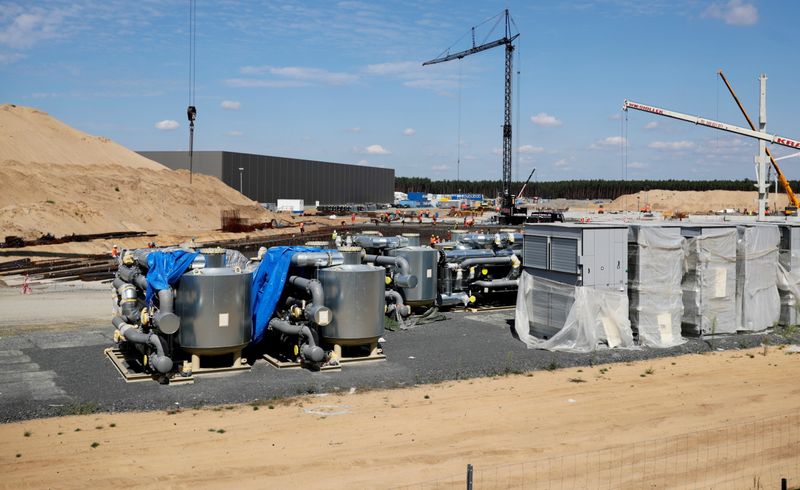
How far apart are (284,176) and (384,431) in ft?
290

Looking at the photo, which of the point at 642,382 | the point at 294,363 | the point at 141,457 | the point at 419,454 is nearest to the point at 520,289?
the point at 642,382

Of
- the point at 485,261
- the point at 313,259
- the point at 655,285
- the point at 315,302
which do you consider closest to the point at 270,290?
the point at 313,259

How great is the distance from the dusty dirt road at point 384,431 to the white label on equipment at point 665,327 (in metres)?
2.71

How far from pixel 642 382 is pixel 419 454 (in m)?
6.39

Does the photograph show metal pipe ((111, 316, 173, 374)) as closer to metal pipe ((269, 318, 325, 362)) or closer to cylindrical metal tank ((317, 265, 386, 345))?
metal pipe ((269, 318, 325, 362))

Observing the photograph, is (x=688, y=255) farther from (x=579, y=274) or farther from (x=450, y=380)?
(x=450, y=380)

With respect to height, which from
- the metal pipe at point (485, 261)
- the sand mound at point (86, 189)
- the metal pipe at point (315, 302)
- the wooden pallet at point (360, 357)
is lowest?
the wooden pallet at point (360, 357)

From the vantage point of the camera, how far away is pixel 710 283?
19281 mm

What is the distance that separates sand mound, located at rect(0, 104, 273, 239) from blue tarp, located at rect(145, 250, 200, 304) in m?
32.5

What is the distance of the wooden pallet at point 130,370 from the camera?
14.3 meters

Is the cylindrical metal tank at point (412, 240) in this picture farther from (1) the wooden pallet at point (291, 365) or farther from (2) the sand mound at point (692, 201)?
(2) the sand mound at point (692, 201)

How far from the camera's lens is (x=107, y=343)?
17812 millimetres

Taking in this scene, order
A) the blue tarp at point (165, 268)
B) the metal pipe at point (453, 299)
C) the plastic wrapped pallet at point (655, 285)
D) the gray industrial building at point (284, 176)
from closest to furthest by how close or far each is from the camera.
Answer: the blue tarp at point (165, 268)
the plastic wrapped pallet at point (655, 285)
the metal pipe at point (453, 299)
the gray industrial building at point (284, 176)

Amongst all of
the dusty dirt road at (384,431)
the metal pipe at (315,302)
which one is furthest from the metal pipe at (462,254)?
the dusty dirt road at (384,431)
